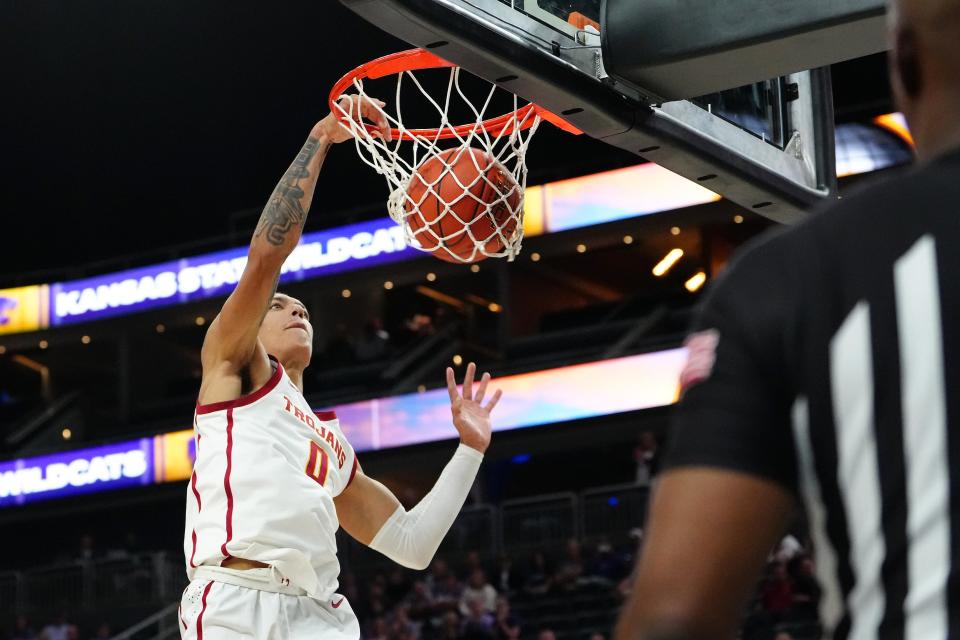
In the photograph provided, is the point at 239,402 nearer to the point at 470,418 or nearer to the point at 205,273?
the point at 470,418

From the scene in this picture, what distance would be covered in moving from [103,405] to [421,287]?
8.67 meters

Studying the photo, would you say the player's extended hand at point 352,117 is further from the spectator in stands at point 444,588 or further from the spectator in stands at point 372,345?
the spectator in stands at point 372,345

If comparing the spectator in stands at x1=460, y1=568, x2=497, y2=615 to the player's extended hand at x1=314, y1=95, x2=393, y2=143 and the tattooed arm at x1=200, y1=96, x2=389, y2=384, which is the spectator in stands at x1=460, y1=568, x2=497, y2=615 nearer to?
the player's extended hand at x1=314, y1=95, x2=393, y2=143

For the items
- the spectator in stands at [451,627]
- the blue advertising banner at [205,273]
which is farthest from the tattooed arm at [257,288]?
the blue advertising banner at [205,273]

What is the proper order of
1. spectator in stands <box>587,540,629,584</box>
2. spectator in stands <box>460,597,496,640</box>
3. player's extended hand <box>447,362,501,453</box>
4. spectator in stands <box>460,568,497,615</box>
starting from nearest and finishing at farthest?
1. player's extended hand <box>447,362,501,453</box>
2. spectator in stands <box>460,597,496,640</box>
3. spectator in stands <box>460,568,497,615</box>
4. spectator in stands <box>587,540,629,584</box>

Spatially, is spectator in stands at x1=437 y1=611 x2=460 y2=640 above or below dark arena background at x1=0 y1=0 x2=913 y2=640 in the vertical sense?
below

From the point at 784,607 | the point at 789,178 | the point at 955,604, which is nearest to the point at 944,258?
the point at 955,604

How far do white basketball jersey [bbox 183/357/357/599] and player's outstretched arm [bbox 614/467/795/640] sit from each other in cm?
311

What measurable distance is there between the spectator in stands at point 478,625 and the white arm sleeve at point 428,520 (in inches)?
354

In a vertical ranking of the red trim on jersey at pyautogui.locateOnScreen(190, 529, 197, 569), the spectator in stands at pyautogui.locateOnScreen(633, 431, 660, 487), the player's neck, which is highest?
the spectator in stands at pyautogui.locateOnScreen(633, 431, 660, 487)

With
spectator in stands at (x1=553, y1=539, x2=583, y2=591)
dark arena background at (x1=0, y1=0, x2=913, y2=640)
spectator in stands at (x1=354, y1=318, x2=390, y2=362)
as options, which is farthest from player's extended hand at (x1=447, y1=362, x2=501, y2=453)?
spectator in stands at (x1=354, y1=318, x2=390, y2=362)

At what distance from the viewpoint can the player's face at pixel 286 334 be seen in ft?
16.3

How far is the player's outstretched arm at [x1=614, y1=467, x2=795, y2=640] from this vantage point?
1.34 m

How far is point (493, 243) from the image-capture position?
5102 millimetres
